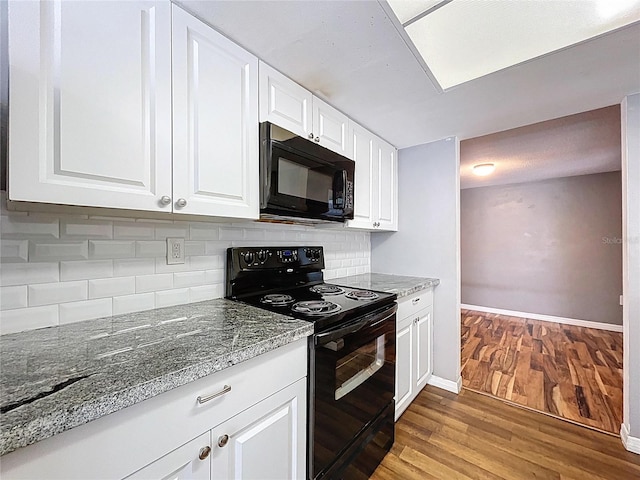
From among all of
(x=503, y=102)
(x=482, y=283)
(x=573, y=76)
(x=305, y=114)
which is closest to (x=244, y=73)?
(x=305, y=114)

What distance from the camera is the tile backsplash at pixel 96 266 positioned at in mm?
911

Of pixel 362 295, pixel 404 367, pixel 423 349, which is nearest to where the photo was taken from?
pixel 362 295

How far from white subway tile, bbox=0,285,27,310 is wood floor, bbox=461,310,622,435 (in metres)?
2.89

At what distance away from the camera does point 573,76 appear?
4.79 ft

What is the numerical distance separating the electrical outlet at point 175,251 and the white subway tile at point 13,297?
47 centimetres

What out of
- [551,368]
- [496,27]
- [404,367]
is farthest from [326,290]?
[551,368]

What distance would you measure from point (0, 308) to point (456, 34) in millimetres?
2205

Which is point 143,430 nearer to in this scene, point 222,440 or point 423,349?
point 222,440

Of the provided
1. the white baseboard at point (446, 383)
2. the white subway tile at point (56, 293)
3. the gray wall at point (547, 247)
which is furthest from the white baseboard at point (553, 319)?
the white subway tile at point (56, 293)

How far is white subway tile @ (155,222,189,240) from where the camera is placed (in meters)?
1.25

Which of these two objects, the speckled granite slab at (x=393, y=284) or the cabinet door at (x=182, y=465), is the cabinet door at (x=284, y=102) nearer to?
the speckled granite slab at (x=393, y=284)

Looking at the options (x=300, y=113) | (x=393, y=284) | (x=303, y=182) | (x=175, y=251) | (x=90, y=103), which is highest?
(x=300, y=113)

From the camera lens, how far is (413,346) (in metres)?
2.01

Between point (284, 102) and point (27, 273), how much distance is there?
1257 millimetres
